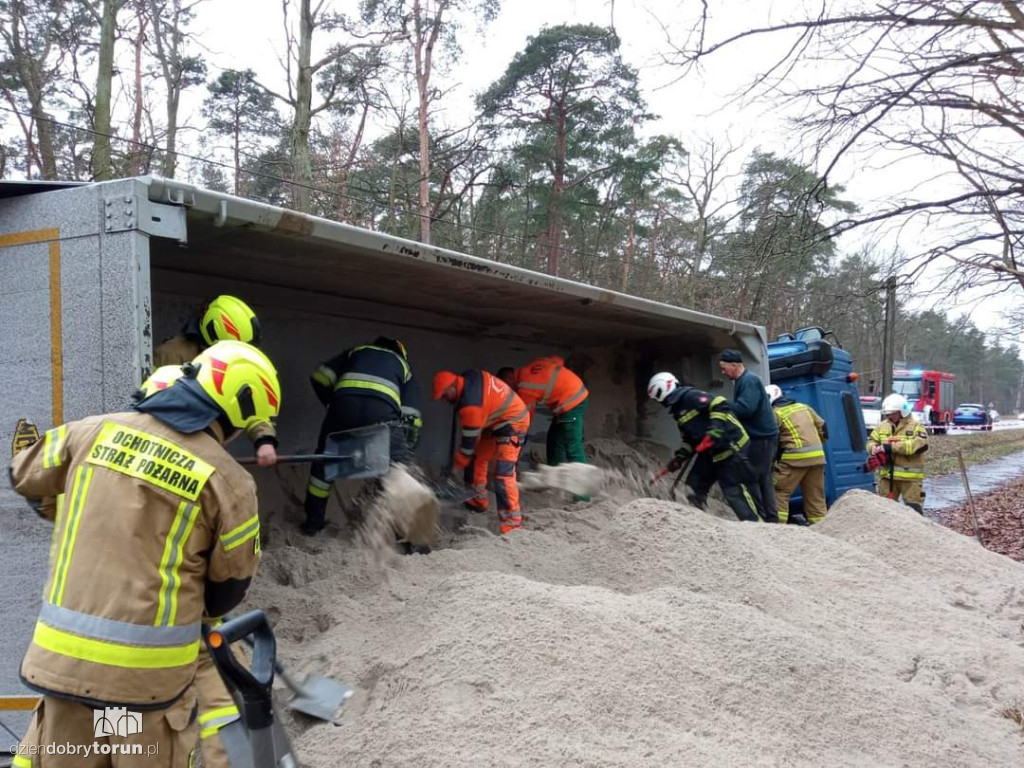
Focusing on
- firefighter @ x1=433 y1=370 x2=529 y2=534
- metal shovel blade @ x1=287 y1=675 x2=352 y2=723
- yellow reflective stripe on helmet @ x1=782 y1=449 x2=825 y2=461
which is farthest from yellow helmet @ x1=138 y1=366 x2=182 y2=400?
yellow reflective stripe on helmet @ x1=782 y1=449 x2=825 y2=461

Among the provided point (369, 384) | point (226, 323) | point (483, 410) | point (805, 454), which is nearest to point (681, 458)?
point (805, 454)

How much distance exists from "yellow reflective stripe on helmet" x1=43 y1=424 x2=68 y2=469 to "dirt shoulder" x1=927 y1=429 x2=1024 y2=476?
17.9 metres

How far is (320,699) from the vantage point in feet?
9.12

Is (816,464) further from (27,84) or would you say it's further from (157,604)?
(27,84)

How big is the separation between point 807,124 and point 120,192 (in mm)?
5280

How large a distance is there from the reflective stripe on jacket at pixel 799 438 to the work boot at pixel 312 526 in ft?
15.3

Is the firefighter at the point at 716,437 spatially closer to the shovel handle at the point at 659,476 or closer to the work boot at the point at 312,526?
the shovel handle at the point at 659,476

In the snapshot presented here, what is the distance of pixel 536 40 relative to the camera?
19047mm

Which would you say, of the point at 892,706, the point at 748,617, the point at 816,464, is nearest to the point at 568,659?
the point at 748,617

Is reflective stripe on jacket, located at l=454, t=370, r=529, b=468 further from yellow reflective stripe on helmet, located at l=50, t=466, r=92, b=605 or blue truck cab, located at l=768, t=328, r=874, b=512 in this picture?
blue truck cab, located at l=768, t=328, r=874, b=512

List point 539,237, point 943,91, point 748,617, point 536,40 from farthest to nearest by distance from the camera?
1. point 539,237
2. point 536,40
3. point 943,91
4. point 748,617

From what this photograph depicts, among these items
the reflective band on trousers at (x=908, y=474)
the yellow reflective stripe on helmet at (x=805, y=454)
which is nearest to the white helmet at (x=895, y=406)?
the reflective band on trousers at (x=908, y=474)

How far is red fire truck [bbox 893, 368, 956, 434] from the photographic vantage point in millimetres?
30859

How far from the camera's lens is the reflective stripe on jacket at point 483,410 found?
5.80 meters
